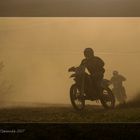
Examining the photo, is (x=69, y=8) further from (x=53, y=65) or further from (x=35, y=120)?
(x=35, y=120)

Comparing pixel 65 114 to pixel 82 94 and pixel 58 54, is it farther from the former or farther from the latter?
pixel 58 54

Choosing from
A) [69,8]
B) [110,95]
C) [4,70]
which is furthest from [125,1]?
[4,70]

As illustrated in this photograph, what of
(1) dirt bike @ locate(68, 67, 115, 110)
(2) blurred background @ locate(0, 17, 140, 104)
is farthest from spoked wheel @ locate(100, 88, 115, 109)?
(2) blurred background @ locate(0, 17, 140, 104)

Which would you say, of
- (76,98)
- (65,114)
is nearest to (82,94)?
(76,98)

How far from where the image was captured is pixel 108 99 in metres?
4.09

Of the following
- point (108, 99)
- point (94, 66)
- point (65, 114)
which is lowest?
point (65, 114)

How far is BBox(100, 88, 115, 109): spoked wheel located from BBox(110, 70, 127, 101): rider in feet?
0.12

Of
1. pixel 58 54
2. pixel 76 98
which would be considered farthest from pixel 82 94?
pixel 58 54

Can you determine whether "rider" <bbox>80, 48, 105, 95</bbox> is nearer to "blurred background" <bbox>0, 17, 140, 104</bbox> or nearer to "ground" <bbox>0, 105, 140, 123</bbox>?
"blurred background" <bbox>0, 17, 140, 104</bbox>

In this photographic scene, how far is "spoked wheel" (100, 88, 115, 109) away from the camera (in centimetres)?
409

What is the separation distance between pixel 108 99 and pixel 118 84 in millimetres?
125

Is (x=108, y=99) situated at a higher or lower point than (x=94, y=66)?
lower

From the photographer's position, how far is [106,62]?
408 centimetres
